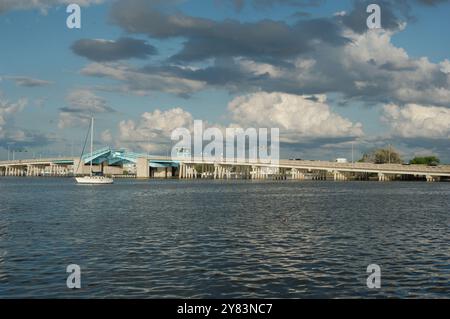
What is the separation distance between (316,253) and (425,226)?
15.6 metres

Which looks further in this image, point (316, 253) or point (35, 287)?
point (316, 253)

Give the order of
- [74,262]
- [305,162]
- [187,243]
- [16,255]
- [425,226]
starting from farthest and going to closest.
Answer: [305,162], [425,226], [187,243], [16,255], [74,262]

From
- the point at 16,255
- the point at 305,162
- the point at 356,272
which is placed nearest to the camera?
the point at 356,272

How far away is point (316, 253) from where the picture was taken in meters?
25.3

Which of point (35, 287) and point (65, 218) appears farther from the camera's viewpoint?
point (65, 218)

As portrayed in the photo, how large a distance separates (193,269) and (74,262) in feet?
18.8

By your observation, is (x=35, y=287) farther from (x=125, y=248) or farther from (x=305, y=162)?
(x=305, y=162)
